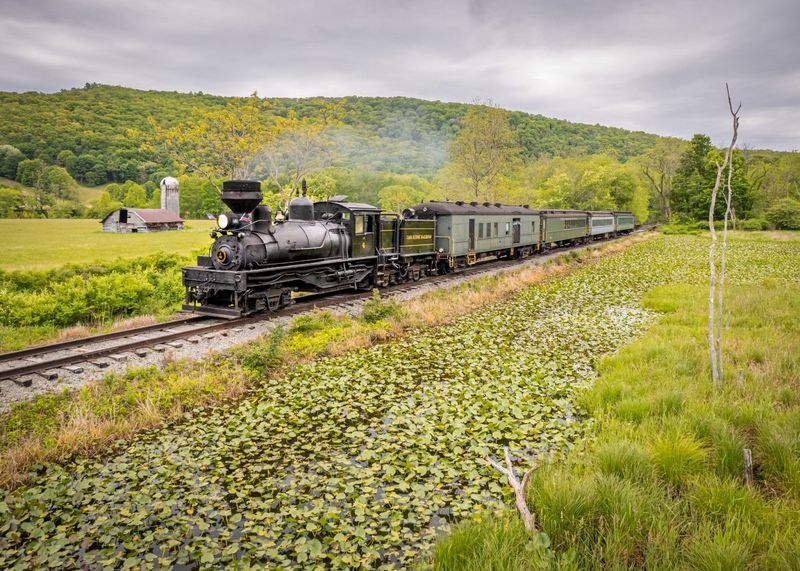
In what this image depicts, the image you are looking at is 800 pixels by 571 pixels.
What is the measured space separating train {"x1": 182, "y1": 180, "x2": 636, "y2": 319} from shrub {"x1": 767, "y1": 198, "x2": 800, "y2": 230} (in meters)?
51.9

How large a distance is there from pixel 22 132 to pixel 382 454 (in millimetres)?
34394

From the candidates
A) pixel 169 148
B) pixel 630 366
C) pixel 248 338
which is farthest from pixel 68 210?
pixel 630 366

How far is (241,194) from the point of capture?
39.3ft

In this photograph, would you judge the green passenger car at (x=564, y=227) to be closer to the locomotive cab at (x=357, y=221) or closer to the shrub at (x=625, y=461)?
the locomotive cab at (x=357, y=221)

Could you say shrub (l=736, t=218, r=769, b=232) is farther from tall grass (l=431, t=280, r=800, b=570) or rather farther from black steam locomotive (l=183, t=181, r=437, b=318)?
tall grass (l=431, t=280, r=800, b=570)

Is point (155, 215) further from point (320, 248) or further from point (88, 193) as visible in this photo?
point (320, 248)

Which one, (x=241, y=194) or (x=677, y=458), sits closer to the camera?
(x=677, y=458)

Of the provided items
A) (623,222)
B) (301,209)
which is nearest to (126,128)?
(301,209)

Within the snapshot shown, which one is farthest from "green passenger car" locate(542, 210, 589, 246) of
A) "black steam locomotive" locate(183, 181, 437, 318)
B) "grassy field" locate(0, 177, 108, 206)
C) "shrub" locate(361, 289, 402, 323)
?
"grassy field" locate(0, 177, 108, 206)

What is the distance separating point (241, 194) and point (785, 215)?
228ft

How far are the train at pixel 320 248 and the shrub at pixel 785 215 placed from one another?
170 feet

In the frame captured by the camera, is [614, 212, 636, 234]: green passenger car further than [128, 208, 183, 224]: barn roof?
Yes

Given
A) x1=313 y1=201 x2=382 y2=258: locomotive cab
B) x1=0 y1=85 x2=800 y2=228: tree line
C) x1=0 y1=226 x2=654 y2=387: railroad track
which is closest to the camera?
x1=0 y1=226 x2=654 y2=387: railroad track

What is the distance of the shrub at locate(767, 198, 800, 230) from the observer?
183 feet
